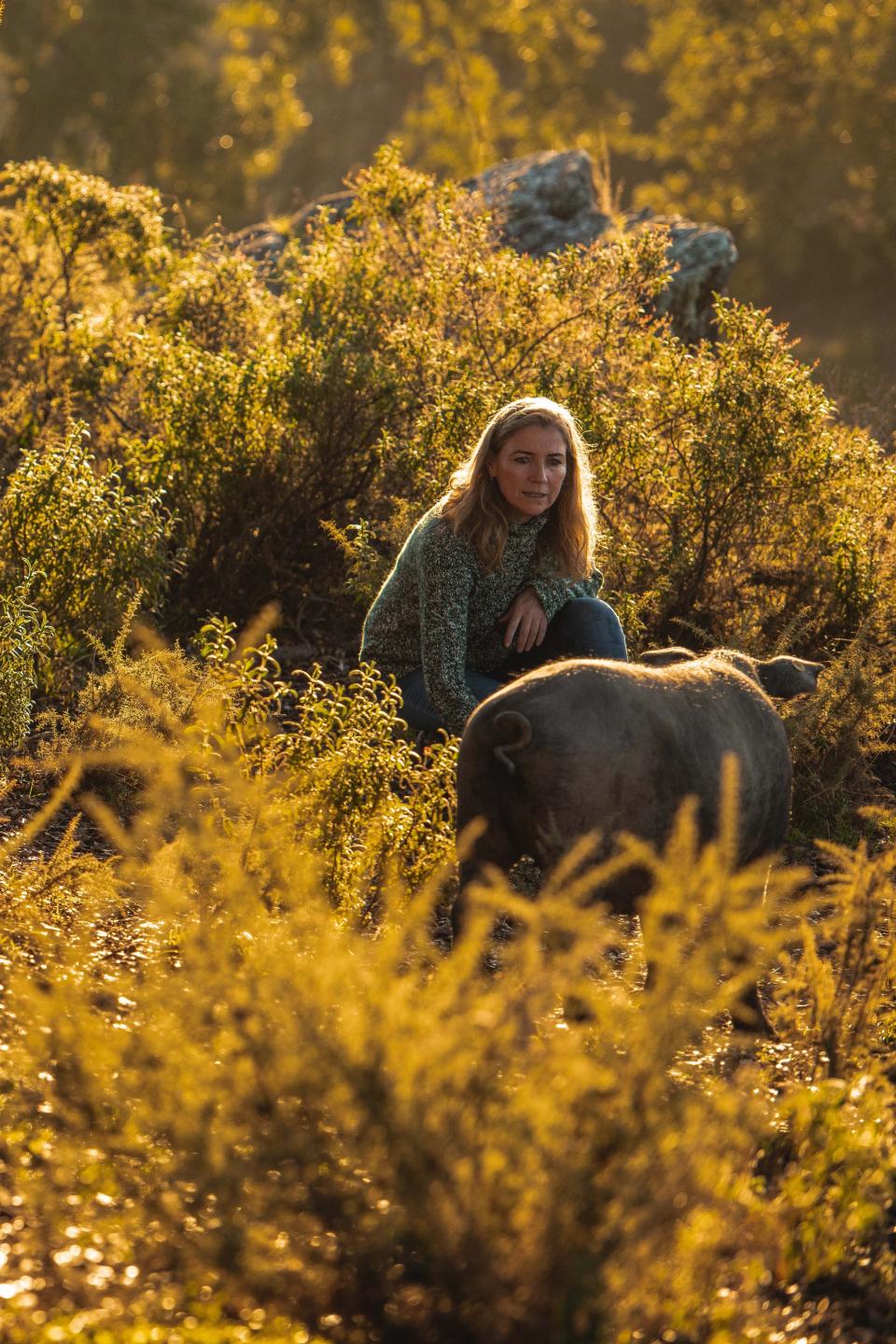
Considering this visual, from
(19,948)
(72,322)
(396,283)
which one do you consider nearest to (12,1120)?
(19,948)

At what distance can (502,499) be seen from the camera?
4.99 meters

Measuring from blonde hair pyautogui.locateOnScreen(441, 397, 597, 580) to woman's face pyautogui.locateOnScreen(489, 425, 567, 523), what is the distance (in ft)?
0.10

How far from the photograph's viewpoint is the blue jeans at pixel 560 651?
16.5 feet

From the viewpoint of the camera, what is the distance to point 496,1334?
7.47ft

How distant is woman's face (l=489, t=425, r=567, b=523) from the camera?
189 inches

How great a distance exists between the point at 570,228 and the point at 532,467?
903 centimetres

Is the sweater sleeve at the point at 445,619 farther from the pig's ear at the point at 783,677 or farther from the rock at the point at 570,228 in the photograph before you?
the rock at the point at 570,228

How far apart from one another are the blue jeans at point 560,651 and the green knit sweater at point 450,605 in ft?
0.15

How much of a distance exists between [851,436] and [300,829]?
4832mm

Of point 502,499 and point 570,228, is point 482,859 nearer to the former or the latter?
point 502,499

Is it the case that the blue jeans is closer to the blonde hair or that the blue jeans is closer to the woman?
the woman

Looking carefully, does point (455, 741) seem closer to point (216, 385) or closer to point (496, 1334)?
point (496, 1334)

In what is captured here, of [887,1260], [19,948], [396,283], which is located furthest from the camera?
[396,283]

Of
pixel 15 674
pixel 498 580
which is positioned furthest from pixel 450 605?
pixel 15 674
